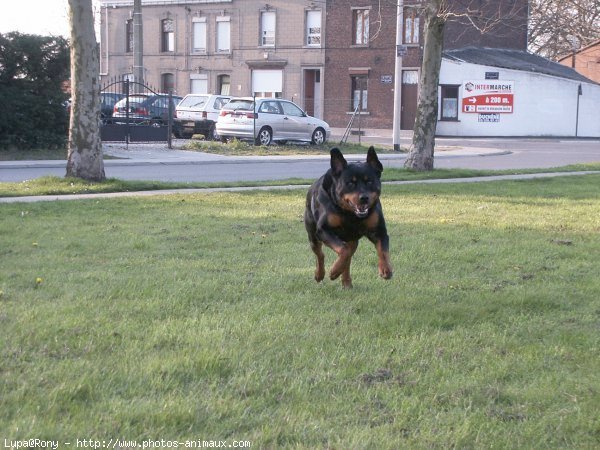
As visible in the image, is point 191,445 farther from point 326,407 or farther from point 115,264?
point 115,264

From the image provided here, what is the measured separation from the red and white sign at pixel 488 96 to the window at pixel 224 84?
46.7 feet

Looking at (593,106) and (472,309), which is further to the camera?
(593,106)

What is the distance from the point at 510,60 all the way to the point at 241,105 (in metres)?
22.7

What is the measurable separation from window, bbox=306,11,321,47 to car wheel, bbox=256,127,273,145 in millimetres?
18644

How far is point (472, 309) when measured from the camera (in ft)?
20.7

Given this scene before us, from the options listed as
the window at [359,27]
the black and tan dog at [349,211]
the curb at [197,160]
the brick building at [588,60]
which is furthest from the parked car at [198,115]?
the brick building at [588,60]

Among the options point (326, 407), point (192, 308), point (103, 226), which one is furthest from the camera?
point (103, 226)

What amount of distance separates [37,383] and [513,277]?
4565mm

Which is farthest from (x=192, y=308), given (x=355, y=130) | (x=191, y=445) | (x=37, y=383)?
(x=355, y=130)

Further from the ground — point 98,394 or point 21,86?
point 21,86

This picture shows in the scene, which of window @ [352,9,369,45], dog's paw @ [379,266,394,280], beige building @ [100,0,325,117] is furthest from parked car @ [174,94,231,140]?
dog's paw @ [379,266,394,280]

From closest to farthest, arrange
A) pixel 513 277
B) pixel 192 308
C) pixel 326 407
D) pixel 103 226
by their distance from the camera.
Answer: pixel 326 407 → pixel 192 308 → pixel 513 277 → pixel 103 226

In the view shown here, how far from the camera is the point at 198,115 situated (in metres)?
34.6

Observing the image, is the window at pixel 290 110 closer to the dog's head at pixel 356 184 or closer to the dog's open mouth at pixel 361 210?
the dog's head at pixel 356 184
